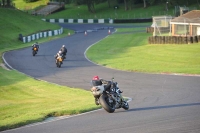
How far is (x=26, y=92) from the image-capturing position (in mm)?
26469

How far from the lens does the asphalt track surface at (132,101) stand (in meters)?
14.6

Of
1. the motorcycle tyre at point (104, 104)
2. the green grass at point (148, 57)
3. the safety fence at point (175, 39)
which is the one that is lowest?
the green grass at point (148, 57)

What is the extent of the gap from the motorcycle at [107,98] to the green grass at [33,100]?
935mm

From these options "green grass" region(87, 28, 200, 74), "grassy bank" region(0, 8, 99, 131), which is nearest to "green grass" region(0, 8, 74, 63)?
"green grass" region(87, 28, 200, 74)

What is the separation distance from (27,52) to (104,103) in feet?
108

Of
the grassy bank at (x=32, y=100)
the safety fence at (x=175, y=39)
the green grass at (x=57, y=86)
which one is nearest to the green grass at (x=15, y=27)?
the green grass at (x=57, y=86)

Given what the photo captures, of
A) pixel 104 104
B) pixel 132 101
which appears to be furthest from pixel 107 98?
pixel 132 101

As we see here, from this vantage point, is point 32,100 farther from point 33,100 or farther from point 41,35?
point 41,35

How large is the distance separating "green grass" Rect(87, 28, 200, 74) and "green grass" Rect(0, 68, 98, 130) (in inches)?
303

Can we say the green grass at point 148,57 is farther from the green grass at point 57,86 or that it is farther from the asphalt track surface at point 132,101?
the asphalt track surface at point 132,101

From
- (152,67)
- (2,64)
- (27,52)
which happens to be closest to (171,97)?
(152,67)

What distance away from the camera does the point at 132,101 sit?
21047 millimetres

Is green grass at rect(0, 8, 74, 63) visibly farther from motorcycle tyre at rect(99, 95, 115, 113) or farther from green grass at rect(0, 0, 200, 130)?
motorcycle tyre at rect(99, 95, 115, 113)

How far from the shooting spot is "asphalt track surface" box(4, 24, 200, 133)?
573 inches
